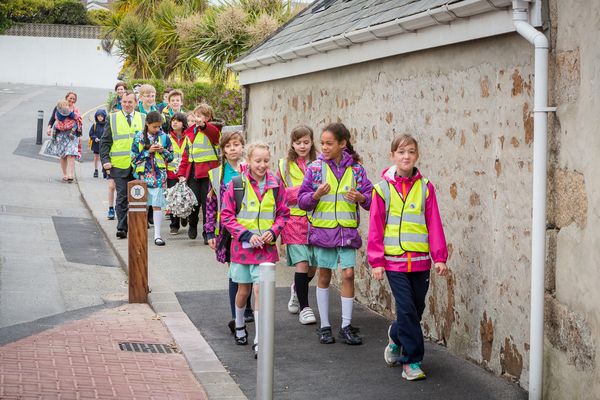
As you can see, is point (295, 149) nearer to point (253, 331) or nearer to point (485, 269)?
point (253, 331)

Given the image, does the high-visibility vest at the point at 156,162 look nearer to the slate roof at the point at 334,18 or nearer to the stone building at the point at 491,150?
the slate roof at the point at 334,18

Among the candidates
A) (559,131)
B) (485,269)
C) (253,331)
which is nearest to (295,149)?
(253,331)

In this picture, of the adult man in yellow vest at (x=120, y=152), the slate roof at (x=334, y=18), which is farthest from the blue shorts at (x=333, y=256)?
the adult man in yellow vest at (x=120, y=152)

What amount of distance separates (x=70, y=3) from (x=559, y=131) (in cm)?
5991

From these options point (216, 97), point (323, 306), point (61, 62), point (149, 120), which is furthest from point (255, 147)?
point (61, 62)

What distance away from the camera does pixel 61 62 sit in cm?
6300

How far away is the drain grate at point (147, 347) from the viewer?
7871 mm

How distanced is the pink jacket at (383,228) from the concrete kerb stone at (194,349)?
1.30 metres

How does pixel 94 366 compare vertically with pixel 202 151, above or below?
below

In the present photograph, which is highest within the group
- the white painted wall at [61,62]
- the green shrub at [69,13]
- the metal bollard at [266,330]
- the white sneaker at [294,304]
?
the green shrub at [69,13]

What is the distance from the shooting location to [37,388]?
6570mm

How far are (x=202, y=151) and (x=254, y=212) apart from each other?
5139 mm

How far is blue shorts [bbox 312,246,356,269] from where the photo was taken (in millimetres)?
8062

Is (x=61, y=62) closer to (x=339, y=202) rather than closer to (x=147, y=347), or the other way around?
(x=147, y=347)
